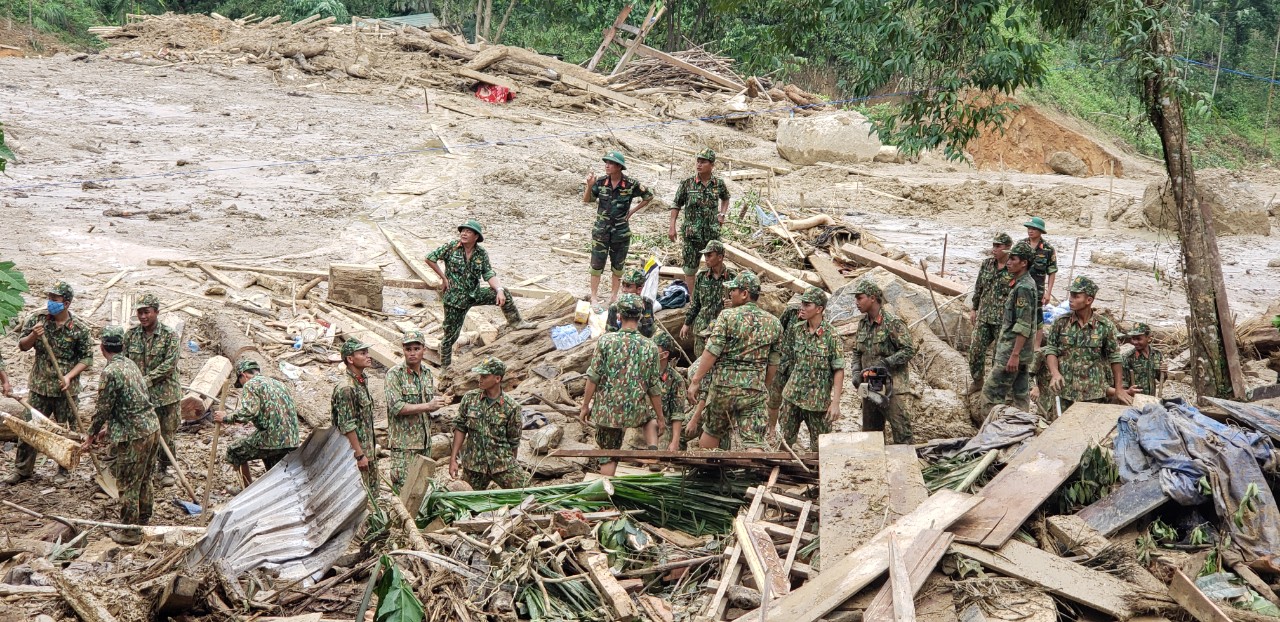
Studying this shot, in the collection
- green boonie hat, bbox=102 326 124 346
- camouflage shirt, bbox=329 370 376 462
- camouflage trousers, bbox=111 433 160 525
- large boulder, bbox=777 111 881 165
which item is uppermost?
large boulder, bbox=777 111 881 165

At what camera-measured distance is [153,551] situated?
Result: 254 inches

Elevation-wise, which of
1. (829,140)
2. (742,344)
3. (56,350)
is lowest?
(56,350)

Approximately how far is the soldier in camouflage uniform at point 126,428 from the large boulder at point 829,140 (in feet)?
52.4

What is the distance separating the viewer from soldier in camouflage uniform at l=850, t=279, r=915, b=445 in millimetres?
8398

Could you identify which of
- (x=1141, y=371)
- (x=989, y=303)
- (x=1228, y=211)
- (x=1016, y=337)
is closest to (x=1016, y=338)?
(x=1016, y=337)

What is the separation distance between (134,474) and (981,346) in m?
7.28

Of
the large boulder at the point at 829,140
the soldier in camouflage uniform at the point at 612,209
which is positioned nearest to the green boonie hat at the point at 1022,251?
the soldier in camouflage uniform at the point at 612,209

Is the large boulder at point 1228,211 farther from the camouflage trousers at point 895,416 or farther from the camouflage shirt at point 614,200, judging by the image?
the camouflage trousers at point 895,416

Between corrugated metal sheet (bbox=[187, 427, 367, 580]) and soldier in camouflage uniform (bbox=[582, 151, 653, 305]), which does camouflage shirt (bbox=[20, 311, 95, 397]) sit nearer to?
corrugated metal sheet (bbox=[187, 427, 367, 580])

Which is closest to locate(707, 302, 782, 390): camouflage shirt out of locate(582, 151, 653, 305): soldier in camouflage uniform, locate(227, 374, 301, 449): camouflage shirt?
locate(227, 374, 301, 449): camouflage shirt

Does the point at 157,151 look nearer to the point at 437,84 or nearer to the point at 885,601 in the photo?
the point at 437,84

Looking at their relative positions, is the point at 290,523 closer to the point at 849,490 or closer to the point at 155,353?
the point at 155,353

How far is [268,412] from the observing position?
7.38 m

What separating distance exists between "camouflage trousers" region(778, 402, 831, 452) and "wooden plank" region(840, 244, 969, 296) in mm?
3418
